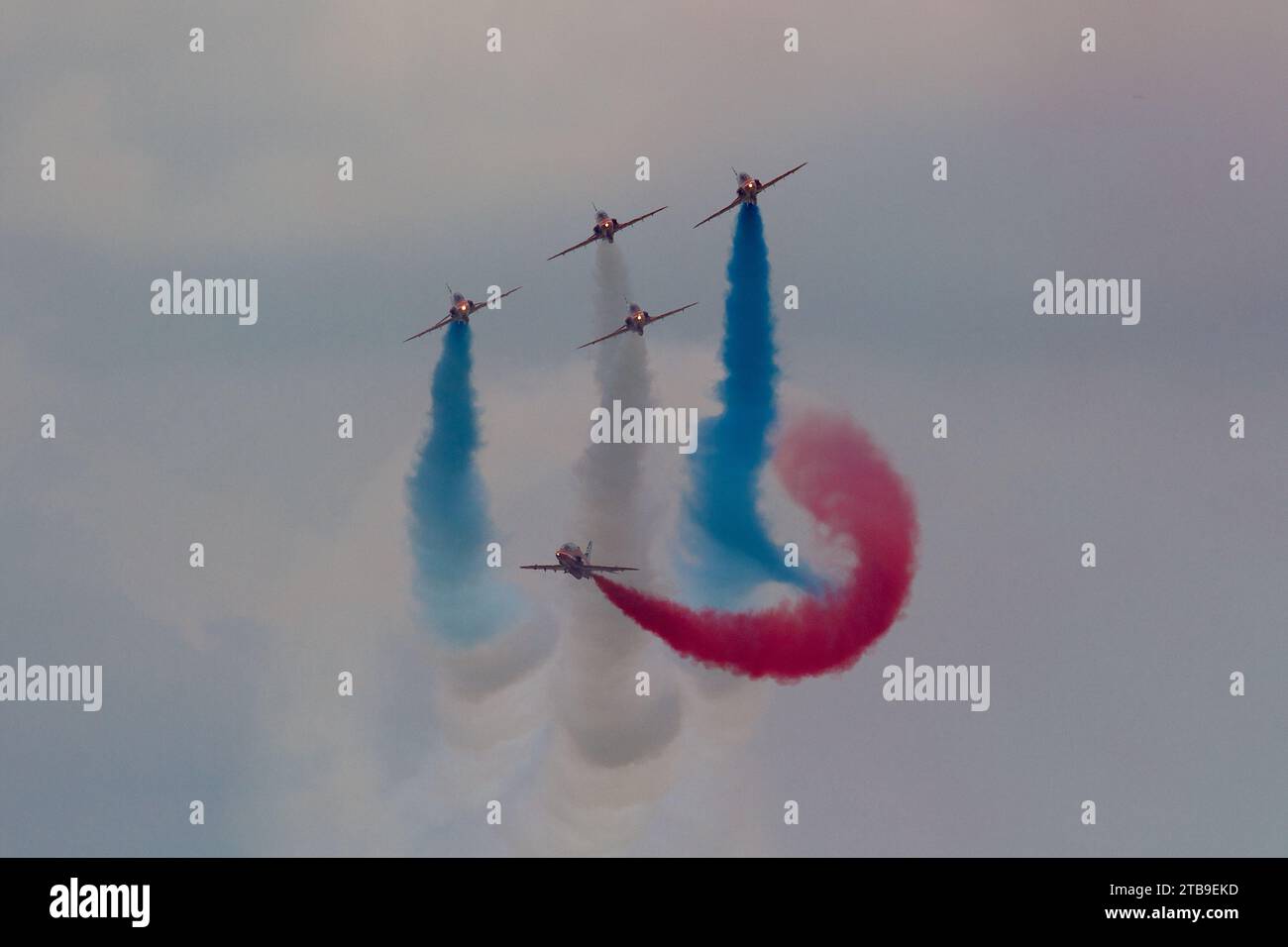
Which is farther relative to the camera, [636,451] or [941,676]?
[941,676]

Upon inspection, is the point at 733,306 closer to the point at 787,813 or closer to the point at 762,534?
the point at 762,534

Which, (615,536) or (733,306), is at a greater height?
(733,306)
